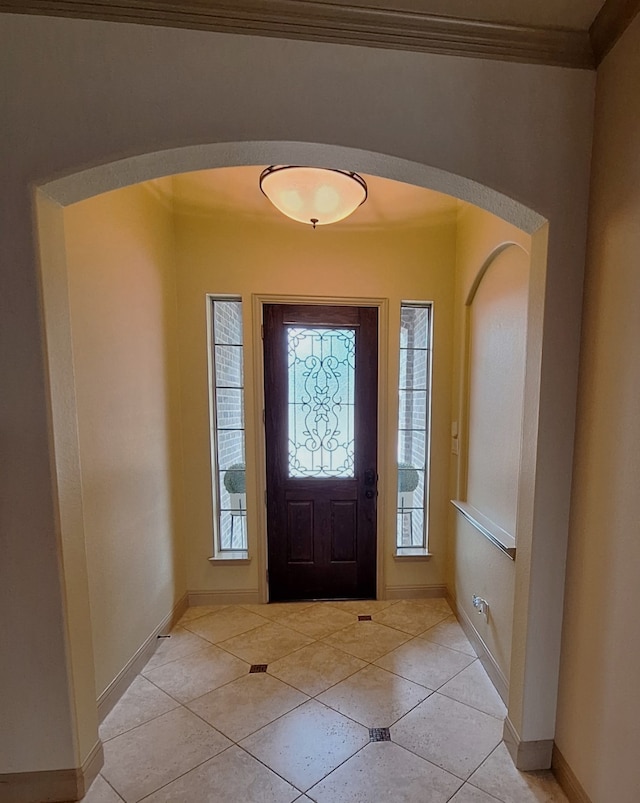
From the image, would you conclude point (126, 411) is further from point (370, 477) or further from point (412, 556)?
point (412, 556)

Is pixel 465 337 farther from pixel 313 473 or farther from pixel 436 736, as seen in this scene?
pixel 436 736

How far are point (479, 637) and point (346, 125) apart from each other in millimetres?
2724

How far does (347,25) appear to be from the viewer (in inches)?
51.9

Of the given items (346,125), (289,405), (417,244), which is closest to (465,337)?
(417,244)

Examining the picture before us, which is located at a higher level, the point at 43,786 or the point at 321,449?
the point at 321,449

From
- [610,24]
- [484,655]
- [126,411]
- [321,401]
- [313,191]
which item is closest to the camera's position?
[610,24]

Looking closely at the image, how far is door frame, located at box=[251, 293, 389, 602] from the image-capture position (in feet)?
9.29

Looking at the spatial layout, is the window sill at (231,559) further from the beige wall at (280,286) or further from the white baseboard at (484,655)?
the white baseboard at (484,655)

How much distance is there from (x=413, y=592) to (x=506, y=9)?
3282mm

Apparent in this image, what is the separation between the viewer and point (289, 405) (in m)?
2.94

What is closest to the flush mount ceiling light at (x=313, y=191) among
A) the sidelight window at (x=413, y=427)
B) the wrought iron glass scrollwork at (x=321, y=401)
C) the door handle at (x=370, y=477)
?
the wrought iron glass scrollwork at (x=321, y=401)

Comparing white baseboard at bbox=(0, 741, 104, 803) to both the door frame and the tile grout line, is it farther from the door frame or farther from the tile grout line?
the door frame

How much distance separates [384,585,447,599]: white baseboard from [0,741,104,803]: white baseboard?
209 cm

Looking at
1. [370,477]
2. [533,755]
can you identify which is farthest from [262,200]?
[533,755]
